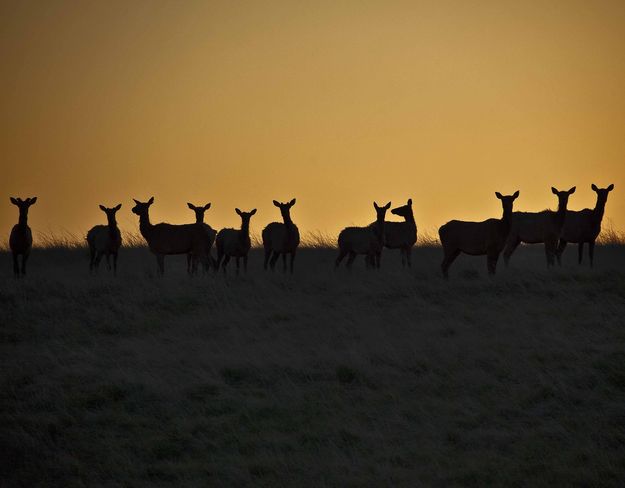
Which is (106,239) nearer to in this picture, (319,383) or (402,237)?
(402,237)

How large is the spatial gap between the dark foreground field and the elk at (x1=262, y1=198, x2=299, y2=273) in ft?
15.2

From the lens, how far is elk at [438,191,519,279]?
77.8 feet

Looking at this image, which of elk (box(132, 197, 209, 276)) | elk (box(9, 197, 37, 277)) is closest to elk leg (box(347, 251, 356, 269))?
elk (box(132, 197, 209, 276))

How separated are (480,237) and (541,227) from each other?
10.7 ft

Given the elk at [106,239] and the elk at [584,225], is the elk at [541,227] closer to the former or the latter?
the elk at [584,225]

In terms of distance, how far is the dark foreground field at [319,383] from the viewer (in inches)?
427

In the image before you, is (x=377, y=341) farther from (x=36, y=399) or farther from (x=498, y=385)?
Answer: (x=36, y=399)

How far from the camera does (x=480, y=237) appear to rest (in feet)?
78.4

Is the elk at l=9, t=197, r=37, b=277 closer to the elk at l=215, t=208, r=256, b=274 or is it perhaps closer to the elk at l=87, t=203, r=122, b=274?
the elk at l=87, t=203, r=122, b=274

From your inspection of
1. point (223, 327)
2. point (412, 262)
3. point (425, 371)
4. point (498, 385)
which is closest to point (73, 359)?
point (223, 327)

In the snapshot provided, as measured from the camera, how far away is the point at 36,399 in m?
13.3

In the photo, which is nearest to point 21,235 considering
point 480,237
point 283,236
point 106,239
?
point 106,239

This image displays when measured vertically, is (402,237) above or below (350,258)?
above

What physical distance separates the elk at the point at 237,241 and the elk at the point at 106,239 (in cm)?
284
